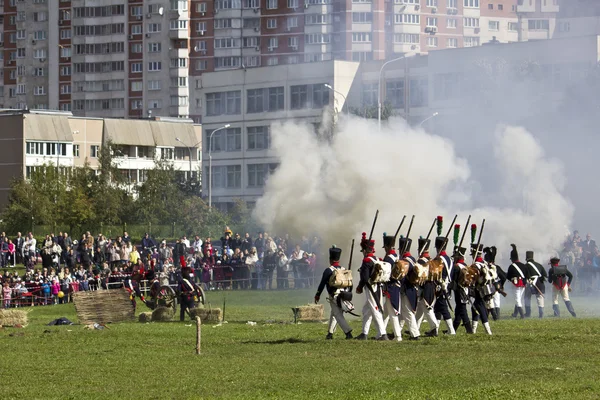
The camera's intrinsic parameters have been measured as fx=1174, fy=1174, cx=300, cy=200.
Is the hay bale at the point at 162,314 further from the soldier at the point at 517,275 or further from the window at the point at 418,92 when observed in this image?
the window at the point at 418,92

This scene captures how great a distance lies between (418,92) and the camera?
55625 millimetres

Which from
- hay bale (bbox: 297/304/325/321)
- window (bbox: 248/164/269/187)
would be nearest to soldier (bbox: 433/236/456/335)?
hay bale (bbox: 297/304/325/321)

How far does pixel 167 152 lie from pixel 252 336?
296 ft

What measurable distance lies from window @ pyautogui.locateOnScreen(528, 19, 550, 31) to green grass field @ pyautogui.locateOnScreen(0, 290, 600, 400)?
9249 cm

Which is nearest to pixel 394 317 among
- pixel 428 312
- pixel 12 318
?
pixel 428 312

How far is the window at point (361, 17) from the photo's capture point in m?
73.9

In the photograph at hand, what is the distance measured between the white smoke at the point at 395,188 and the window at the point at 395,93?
1042cm

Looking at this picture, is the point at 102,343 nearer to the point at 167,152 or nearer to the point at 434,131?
the point at 434,131

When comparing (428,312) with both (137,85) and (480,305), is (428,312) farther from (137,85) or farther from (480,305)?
(137,85)

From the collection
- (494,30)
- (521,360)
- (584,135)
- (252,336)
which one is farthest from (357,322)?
(494,30)

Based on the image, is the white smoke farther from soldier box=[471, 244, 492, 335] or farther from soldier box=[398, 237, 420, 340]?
soldier box=[398, 237, 420, 340]

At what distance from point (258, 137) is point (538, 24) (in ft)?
232

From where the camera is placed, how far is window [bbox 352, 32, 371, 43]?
240 ft

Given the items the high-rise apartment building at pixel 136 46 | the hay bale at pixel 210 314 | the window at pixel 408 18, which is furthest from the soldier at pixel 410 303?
the high-rise apartment building at pixel 136 46
